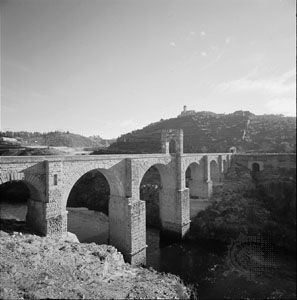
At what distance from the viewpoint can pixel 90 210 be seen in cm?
3419

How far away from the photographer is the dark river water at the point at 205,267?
46.5ft

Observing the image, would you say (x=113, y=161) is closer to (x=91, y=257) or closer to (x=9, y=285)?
(x=91, y=257)

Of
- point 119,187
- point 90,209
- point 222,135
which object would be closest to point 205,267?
point 119,187

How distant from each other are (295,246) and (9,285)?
10690 millimetres

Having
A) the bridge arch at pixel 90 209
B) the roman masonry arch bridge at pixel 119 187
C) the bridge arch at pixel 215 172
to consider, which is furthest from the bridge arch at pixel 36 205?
the bridge arch at pixel 215 172

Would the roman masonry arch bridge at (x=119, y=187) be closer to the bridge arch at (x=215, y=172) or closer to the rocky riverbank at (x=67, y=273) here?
the rocky riverbank at (x=67, y=273)

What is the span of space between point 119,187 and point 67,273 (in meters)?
8.09

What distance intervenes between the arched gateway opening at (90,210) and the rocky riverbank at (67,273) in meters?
6.81

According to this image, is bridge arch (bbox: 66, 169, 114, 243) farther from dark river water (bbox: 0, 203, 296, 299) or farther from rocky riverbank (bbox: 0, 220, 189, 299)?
rocky riverbank (bbox: 0, 220, 189, 299)

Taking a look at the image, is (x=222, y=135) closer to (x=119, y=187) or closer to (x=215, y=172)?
(x=215, y=172)

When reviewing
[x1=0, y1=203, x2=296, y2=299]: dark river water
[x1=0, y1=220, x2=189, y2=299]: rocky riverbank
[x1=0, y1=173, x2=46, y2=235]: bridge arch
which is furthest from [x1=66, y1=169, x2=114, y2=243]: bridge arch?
[x1=0, y1=220, x2=189, y2=299]: rocky riverbank

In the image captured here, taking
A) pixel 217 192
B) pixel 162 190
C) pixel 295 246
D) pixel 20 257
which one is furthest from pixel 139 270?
pixel 217 192

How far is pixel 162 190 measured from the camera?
26047mm

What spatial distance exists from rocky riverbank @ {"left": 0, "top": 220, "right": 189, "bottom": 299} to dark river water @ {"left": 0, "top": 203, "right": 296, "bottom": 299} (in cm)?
185
